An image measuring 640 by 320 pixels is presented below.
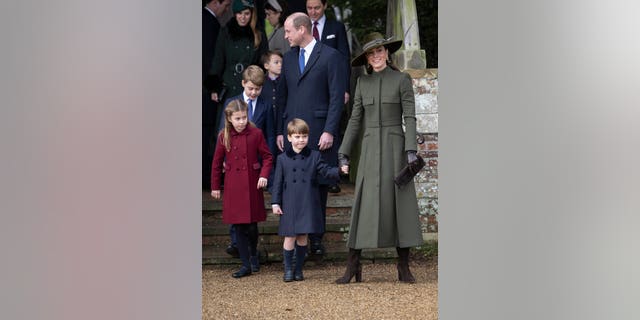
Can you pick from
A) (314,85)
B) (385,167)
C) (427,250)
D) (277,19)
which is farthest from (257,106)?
(427,250)

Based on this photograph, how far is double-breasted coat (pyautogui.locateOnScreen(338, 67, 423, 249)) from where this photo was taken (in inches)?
237

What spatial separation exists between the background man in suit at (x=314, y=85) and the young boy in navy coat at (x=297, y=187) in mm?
164

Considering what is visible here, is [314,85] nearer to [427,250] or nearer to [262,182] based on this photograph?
[262,182]

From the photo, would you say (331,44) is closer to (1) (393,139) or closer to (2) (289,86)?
(2) (289,86)

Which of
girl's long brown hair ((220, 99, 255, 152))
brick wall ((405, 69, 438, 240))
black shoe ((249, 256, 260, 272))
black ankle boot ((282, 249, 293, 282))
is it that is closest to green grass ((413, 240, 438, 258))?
brick wall ((405, 69, 438, 240))

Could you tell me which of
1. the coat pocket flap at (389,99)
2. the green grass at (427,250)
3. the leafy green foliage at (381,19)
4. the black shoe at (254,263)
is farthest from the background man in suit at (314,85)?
the leafy green foliage at (381,19)

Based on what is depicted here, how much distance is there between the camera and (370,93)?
6.05 meters

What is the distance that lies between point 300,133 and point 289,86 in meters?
0.50

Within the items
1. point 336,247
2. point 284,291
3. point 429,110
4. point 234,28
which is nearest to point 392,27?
point 429,110

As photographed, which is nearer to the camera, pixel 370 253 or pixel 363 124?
pixel 363 124

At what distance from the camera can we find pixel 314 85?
6.42 meters

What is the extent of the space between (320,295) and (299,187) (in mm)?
679

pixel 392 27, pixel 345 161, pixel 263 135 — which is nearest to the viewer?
pixel 345 161

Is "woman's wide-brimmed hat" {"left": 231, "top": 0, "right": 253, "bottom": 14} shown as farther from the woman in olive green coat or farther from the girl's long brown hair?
the woman in olive green coat
